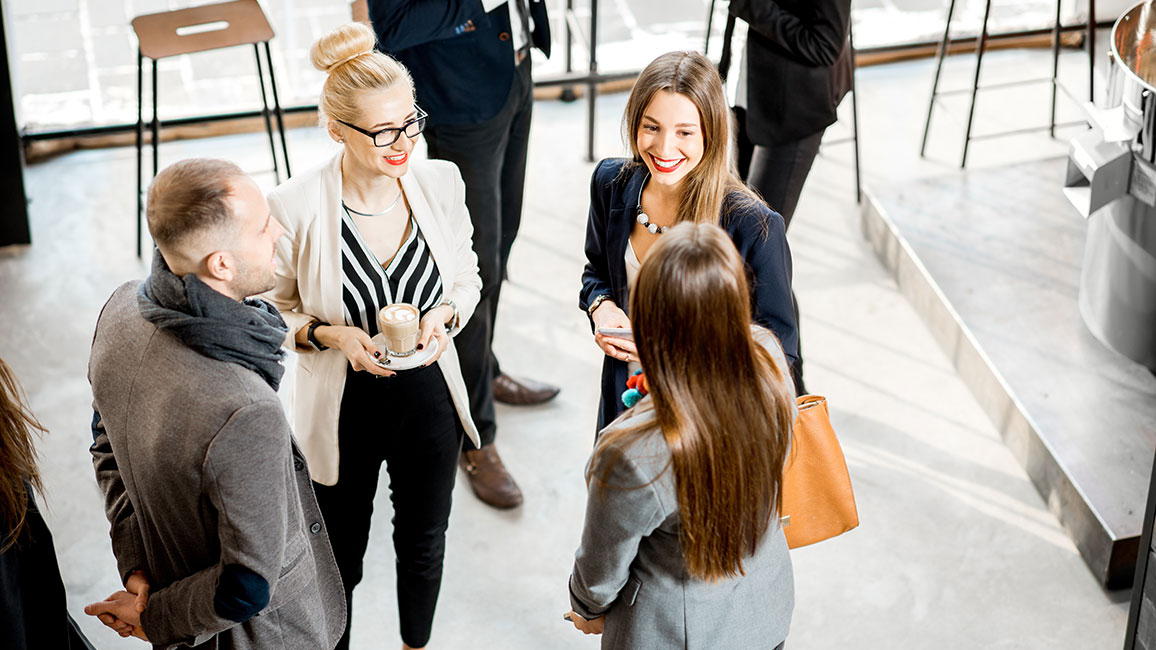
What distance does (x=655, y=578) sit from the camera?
1.96 m

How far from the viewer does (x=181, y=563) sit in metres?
2.03

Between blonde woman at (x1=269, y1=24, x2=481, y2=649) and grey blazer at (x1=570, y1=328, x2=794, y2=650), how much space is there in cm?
71

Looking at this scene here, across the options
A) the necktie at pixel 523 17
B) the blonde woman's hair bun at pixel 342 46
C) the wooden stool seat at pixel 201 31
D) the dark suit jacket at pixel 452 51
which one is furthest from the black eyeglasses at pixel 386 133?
the wooden stool seat at pixel 201 31

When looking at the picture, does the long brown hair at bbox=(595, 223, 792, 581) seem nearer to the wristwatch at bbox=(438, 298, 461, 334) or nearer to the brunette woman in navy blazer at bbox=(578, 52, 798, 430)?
the brunette woman in navy blazer at bbox=(578, 52, 798, 430)

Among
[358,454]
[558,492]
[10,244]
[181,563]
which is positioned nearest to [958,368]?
[558,492]

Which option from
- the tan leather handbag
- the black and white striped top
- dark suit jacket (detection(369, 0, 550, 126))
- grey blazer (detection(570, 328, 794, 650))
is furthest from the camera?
dark suit jacket (detection(369, 0, 550, 126))

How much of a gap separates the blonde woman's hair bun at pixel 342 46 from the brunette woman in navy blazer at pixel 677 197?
59cm

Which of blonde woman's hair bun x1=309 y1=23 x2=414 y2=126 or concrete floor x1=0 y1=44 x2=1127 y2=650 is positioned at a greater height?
blonde woman's hair bun x1=309 y1=23 x2=414 y2=126

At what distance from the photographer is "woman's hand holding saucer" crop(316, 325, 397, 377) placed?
2.42 meters

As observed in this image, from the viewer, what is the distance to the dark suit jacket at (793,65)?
330 centimetres

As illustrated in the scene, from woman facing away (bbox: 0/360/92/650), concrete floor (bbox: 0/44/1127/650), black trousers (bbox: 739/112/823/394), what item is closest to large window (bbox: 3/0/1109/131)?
Result: concrete floor (bbox: 0/44/1127/650)

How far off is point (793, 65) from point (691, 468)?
6.42 ft

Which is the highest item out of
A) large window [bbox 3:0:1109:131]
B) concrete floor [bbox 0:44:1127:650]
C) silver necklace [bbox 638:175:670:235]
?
silver necklace [bbox 638:175:670:235]

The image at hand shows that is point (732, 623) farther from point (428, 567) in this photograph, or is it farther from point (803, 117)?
point (803, 117)
